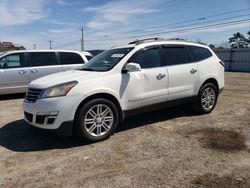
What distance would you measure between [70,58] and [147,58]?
5.53 meters

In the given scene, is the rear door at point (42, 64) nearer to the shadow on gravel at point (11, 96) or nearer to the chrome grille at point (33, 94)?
the shadow on gravel at point (11, 96)

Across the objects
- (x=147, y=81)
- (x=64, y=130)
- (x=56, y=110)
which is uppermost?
(x=147, y=81)

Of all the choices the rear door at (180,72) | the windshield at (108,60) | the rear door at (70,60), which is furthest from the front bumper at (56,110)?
the rear door at (70,60)

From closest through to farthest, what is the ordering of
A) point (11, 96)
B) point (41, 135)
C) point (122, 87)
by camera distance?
point (122, 87), point (41, 135), point (11, 96)

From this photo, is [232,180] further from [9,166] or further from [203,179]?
[9,166]

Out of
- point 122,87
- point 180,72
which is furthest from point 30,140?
point 180,72

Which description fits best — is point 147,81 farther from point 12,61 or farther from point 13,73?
point 12,61

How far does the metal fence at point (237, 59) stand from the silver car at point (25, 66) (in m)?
21.0

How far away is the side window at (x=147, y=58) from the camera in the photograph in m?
5.87

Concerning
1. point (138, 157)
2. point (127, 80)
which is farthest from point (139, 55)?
point (138, 157)

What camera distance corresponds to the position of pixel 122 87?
5.51 meters

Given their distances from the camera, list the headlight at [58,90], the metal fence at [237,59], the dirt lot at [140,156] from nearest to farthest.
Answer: the dirt lot at [140,156], the headlight at [58,90], the metal fence at [237,59]

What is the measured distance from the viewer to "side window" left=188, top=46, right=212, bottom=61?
22.6ft

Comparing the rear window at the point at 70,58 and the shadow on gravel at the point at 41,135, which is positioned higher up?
the rear window at the point at 70,58
